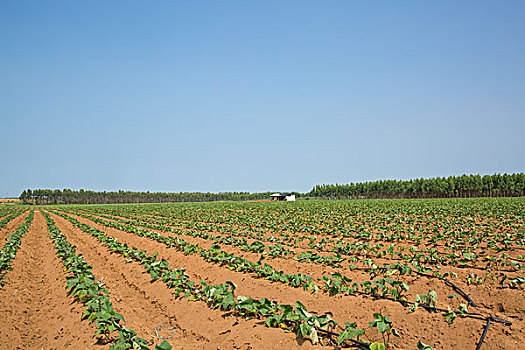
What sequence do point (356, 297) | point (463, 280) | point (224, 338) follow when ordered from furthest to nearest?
point (463, 280) → point (356, 297) → point (224, 338)

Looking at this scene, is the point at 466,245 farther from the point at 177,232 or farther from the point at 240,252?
the point at 177,232

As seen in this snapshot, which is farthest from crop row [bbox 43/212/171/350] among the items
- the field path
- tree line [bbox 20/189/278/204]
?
tree line [bbox 20/189/278/204]

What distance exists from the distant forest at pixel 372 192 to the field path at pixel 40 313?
103586 mm

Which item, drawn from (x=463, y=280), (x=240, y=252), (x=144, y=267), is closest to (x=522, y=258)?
(x=463, y=280)

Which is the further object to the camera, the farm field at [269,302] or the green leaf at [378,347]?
the farm field at [269,302]

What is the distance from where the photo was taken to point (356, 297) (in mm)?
6785

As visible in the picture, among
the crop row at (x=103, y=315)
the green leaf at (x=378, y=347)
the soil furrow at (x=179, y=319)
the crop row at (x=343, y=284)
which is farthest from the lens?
the crop row at (x=343, y=284)

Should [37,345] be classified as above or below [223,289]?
below

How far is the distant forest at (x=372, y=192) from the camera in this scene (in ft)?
293

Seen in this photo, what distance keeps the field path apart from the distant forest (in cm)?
10359

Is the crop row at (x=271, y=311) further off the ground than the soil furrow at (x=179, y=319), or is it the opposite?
the crop row at (x=271, y=311)

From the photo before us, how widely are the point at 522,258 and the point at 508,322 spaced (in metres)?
5.62

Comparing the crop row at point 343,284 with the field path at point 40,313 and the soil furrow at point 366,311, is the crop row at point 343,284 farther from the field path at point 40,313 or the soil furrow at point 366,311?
the field path at point 40,313

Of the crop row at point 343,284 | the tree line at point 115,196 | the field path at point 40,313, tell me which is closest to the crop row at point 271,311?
the crop row at point 343,284
